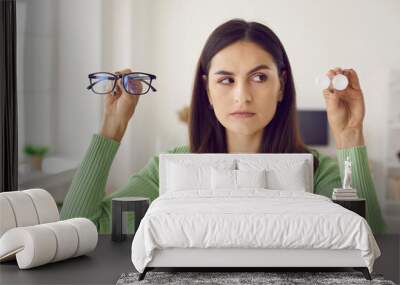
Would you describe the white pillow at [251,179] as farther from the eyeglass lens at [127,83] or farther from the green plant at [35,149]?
the green plant at [35,149]

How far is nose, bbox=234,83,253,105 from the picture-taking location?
698cm

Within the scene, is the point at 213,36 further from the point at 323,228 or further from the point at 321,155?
the point at 323,228

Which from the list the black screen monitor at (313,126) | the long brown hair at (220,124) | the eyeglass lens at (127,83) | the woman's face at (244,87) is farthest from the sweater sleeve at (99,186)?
the black screen monitor at (313,126)

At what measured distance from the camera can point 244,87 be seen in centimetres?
698

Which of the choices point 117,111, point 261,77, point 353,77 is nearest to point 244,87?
point 261,77

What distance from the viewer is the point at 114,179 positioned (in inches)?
285

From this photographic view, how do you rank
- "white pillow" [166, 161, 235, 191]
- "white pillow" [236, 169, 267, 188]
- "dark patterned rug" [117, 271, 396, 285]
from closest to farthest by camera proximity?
"dark patterned rug" [117, 271, 396, 285], "white pillow" [236, 169, 267, 188], "white pillow" [166, 161, 235, 191]

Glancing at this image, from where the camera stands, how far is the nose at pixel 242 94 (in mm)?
6984

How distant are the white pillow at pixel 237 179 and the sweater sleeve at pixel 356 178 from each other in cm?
75

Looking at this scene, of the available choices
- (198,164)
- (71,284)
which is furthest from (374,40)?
(71,284)

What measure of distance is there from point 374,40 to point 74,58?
2861 millimetres

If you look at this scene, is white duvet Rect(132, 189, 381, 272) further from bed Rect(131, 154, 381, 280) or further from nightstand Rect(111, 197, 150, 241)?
nightstand Rect(111, 197, 150, 241)

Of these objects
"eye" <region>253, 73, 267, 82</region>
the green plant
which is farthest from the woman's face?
the green plant

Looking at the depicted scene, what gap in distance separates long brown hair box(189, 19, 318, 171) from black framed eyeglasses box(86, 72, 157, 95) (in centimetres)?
46
